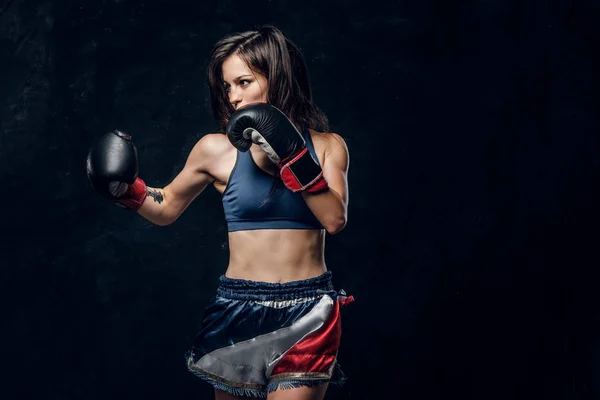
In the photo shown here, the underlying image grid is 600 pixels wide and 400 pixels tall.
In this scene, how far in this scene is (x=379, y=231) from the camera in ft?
11.8

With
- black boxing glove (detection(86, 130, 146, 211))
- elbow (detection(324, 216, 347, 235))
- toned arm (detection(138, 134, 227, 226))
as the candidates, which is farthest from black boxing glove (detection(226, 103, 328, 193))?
black boxing glove (detection(86, 130, 146, 211))

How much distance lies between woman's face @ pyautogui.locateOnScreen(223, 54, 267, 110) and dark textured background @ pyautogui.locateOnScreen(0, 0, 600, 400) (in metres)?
0.99

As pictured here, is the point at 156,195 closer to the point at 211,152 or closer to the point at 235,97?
the point at 211,152

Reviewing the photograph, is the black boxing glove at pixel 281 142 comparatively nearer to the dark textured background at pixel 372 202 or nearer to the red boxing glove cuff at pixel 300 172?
the red boxing glove cuff at pixel 300 172

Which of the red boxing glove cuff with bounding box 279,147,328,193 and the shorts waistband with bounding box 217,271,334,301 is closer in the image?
the red boxing glove cuff with bounding box 279,147,328,193

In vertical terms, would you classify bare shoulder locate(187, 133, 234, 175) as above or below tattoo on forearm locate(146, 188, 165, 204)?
above

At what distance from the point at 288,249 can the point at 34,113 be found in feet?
4.94

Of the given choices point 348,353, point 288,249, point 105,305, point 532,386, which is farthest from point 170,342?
point 532,386

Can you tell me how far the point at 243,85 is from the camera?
2.57 metres

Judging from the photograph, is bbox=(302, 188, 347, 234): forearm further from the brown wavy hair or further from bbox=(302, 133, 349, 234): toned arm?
the brown wavy hair

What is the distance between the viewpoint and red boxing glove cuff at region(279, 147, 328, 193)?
2305 millimetres

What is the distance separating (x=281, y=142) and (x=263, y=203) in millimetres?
265

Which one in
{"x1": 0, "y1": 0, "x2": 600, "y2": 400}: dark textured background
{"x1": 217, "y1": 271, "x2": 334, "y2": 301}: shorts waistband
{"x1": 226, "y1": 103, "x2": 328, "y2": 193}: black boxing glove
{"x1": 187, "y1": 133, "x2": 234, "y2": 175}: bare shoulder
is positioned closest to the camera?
{"x1": 226, "y1": 103, "x2": 328, "y2": 193}: black boxing glove

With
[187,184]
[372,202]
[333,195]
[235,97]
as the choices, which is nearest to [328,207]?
[333,195]
